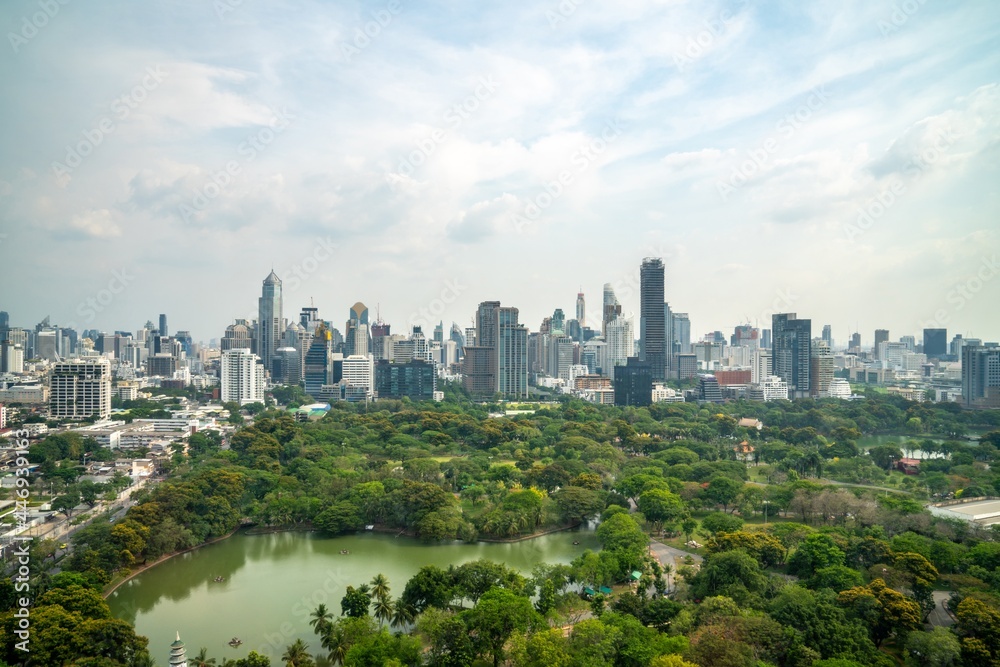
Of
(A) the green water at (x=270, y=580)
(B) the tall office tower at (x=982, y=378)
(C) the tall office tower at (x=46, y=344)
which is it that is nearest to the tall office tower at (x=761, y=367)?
(B) the tall office tower at (x=982, y=378)

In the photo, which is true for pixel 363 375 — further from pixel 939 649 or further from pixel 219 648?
pixel 939 649

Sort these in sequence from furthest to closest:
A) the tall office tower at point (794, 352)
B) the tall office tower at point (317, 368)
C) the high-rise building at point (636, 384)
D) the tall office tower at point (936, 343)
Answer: the tall office tower at point (936, 343), the tall office tower at point (317, 368), the tall office tower at point (794, 352), the high-rise building at point (636, 384)

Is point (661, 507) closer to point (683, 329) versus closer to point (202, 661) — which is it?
point (202, 661)

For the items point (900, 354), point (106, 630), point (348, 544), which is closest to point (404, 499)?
point (348, 544)

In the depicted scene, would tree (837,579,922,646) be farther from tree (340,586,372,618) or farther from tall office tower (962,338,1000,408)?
tall office tower (962,338,1000,408)

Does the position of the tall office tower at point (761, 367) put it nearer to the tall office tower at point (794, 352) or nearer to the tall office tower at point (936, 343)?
the tall office tower at point (794, 352)

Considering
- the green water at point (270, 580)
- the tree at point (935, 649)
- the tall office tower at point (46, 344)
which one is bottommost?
the green water at point (270, 580)

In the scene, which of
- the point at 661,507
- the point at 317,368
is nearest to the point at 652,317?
the point at 317,368
